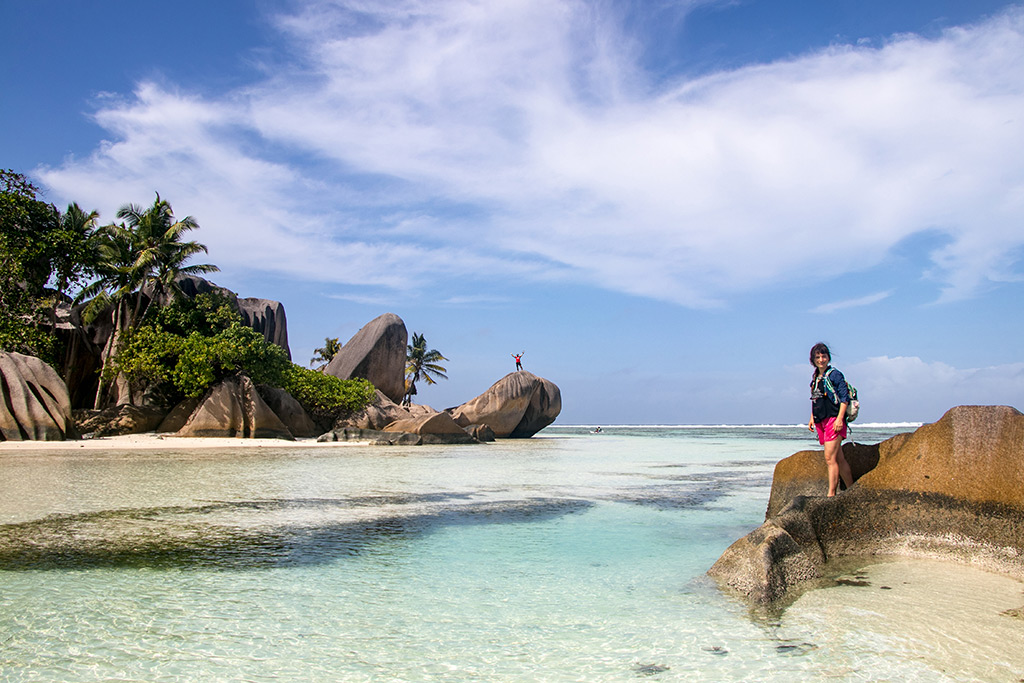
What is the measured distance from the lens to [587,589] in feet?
13.2

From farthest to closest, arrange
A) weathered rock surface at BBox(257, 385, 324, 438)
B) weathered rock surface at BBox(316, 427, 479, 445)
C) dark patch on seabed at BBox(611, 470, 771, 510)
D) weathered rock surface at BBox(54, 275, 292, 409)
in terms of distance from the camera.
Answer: weathered rock surface at BBox(257, 385, 324, 438)
weathered rock surface at BBox(54, 275, 292, 409)
weathered rock surface at BBox(316, 427, 479, 445)
dark patch on seabed at BBox(611, 470, 771, 510)

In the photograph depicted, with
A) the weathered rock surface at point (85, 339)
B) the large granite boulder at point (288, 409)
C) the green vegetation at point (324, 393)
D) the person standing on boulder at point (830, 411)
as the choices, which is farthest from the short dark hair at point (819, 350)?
the weathered rock surface at point (85, 339)

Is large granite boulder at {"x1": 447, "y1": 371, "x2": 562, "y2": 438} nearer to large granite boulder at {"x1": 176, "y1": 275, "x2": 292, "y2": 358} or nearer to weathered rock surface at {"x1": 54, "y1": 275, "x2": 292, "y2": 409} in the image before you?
large granite boulder at {"x1": 176, "y1": 275, "x2": 292, "y2": 358}

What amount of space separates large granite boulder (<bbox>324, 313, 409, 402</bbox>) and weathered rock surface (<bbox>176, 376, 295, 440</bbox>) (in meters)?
8.88

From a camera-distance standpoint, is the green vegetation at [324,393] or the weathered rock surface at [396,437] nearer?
the weathered rock surface at [396,437]

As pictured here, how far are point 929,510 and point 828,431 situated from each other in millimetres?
963

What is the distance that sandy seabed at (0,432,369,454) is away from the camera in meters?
16.6

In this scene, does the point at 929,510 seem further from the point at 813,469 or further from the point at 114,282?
the point at 114,282

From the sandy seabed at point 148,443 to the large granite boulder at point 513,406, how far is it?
27.1 feet

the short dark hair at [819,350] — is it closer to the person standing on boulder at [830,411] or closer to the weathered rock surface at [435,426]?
the person standing on boulder at [830,411]

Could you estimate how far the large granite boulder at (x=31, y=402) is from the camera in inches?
703

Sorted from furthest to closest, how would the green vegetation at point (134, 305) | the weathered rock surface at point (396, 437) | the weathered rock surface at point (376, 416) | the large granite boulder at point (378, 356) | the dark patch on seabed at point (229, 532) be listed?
the large granite boulder at point (378, 356)
the weathered rock surface at point (376, 416)
the weathered rock surface at point (396, 437)
the green vegetation at point (134, 305)
the dark patch on seabed at point (229, 532)

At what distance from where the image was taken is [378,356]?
34.1 meters

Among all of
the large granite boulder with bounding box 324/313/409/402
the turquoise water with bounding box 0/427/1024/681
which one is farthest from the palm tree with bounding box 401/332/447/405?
the turquoise water with bounding box 0/427/1024/681
